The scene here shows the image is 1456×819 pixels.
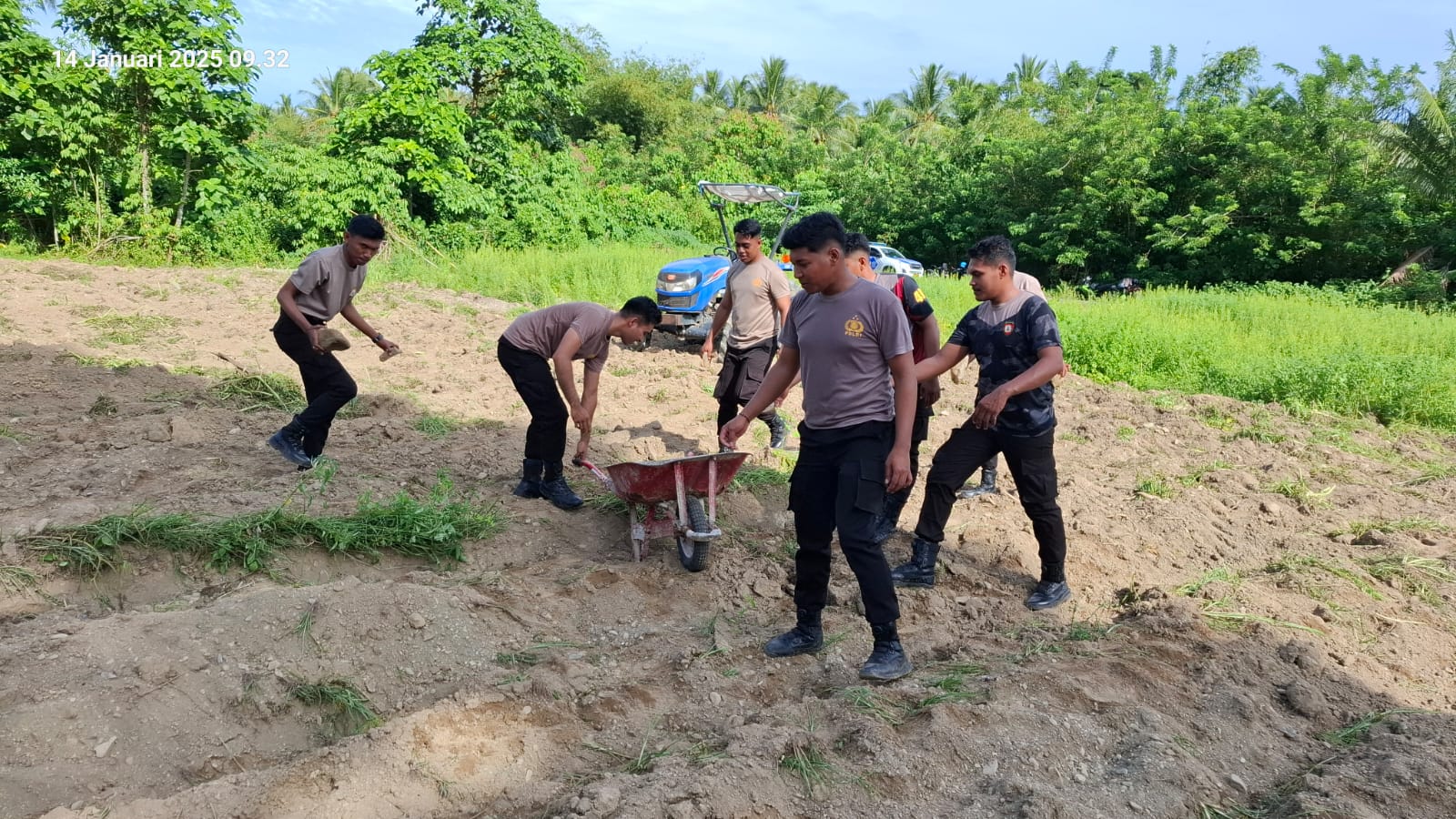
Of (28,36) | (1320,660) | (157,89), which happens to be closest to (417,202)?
(157,89)

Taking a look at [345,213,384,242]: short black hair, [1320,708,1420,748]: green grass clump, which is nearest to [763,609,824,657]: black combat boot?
[1320,708,1420,748]: green grass clump

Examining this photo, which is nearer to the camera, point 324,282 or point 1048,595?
point 1048,595

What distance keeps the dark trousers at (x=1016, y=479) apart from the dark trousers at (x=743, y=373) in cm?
177

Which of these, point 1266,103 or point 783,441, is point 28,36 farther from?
point 1266,103

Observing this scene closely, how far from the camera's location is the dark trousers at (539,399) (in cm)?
531

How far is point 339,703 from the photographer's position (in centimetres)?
345

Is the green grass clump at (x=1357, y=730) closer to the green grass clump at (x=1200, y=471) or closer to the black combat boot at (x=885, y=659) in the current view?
the black combat boot at (x=885, y=659)

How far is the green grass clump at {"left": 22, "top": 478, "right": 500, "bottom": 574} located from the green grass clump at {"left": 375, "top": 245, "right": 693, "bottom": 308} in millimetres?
8996

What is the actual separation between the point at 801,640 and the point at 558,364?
198 cm

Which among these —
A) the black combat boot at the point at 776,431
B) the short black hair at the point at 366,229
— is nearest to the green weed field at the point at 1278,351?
the black combat boot at the point at 776,431

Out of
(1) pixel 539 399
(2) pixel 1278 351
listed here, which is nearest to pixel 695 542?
(1) pixel 539 399

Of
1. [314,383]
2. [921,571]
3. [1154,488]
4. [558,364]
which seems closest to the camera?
[921,571]

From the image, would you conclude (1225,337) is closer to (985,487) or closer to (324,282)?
(985,487)

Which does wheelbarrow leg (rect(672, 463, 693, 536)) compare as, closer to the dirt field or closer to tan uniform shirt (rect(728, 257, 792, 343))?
the dirt field
